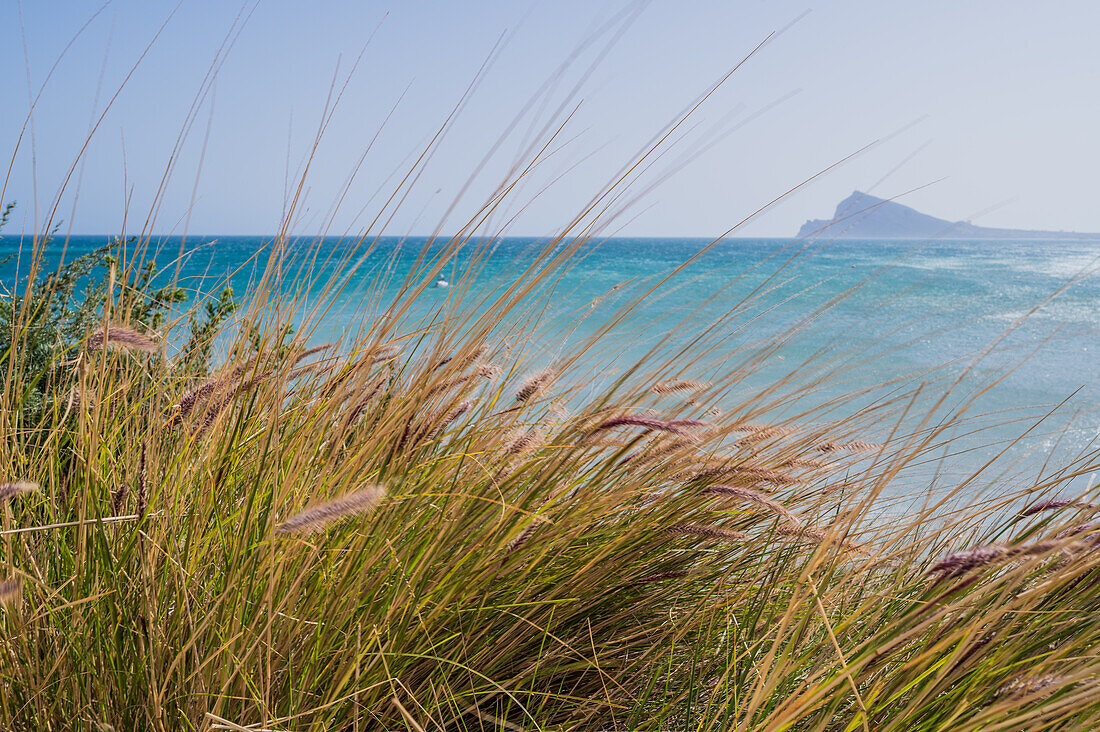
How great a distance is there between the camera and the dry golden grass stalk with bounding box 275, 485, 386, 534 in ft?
→ 2.41

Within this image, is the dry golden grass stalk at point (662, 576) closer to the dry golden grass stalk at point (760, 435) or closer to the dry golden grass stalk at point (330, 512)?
the dry golden grass stalk at point (760, 435)

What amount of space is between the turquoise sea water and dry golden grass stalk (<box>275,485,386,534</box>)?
26.1 inches

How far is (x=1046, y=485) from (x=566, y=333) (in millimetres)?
1159

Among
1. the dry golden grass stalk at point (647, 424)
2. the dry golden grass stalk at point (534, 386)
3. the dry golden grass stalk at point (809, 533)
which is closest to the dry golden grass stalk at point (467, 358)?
the dry golden grass stalk at point (534, 386)

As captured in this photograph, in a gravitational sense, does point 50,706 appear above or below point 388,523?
below

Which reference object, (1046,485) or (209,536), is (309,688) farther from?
(1046,485)

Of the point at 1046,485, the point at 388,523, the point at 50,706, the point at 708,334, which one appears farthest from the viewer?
the point at 708,334

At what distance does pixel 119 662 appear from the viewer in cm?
98

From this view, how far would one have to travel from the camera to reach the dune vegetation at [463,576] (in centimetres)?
87

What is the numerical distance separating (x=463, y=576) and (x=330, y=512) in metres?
0.36

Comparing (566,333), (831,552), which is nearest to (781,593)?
(831,552)

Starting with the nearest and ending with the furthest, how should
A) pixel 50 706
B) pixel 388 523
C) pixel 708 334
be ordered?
pixel 50 706 < pixel 388 523 < pixel 708 334

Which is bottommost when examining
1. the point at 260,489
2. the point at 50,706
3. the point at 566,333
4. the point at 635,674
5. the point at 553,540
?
the point at 635,674

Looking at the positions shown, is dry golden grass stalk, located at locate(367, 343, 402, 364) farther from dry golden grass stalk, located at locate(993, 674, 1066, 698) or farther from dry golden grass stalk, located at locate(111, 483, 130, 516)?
dry golden grass stalk, located at locate(993, 674, 1066, 698)
